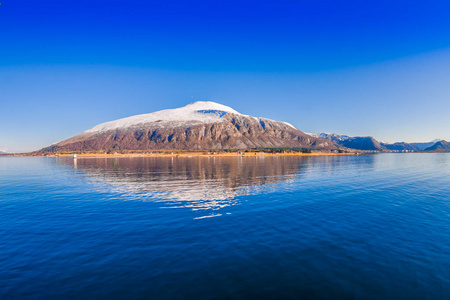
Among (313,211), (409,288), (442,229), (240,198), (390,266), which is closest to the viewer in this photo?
(409,288)

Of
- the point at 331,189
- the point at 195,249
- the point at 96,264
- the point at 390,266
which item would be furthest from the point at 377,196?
the point at 96,264

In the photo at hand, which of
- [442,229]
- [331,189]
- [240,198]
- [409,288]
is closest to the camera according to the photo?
[409,288]

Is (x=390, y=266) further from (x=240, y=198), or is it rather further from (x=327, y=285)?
(x=240, y=198)

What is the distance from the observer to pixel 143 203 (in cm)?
3384

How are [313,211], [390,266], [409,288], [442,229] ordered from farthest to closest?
[313,211], [442,229], [390,266], [409,288]

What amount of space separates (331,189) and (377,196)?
782 centimetres

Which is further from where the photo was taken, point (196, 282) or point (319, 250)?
point (319, 250)

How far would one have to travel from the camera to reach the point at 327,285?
1359 centimetres

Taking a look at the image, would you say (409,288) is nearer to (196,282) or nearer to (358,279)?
(358,279)

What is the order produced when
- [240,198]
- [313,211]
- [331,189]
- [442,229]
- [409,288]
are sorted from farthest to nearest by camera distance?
[331,189] < [240,198] < [313,211] < [442,229] < [409,288]

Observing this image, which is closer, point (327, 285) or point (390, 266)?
point (327, 285)

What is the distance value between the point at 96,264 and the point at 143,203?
18.0m

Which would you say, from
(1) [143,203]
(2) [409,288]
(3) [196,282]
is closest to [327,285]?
(2) [409,288]

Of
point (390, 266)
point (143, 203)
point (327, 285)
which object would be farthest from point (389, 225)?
point (143, 203)
